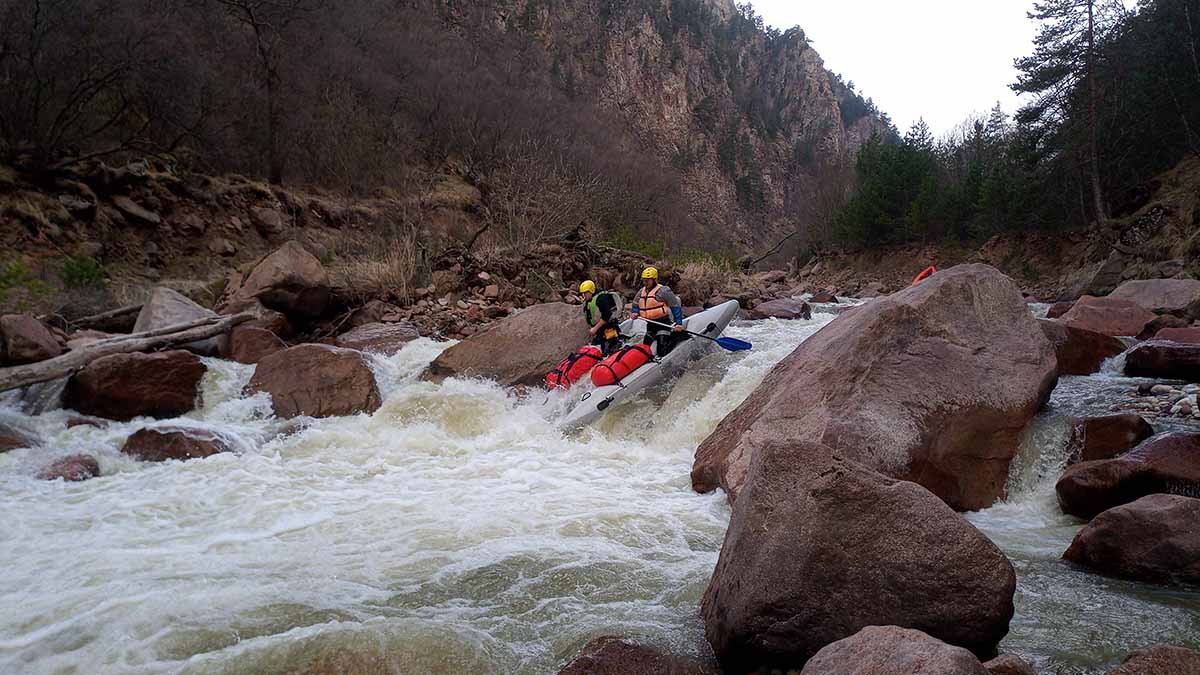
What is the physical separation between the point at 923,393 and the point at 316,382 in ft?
22.8

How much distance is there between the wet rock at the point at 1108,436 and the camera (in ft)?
18.7

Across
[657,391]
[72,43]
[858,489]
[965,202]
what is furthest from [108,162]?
[965,202]

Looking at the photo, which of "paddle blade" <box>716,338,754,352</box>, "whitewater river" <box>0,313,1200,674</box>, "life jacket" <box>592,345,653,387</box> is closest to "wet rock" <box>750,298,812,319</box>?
"paddle blade" <box>716,338,754,352</box>

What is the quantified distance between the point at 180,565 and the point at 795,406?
4.66m

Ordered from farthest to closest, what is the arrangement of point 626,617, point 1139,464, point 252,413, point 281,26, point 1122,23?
point 281,26
point 1122,23
point 252,413
point 1139,464
point 626,617

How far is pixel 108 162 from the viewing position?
56.2 feet

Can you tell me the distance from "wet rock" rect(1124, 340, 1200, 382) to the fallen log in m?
11.6

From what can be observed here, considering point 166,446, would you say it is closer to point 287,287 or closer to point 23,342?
point 23,342

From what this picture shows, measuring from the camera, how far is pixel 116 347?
29.2ft

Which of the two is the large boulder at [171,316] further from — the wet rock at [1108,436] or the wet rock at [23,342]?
the wet rock at [1108,436]

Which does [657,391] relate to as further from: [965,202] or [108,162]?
[965,202]

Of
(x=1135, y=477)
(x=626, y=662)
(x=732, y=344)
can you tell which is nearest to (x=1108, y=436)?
(x=1135, y=477)

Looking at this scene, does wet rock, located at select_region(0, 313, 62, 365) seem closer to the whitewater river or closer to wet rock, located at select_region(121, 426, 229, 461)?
the whitewater river

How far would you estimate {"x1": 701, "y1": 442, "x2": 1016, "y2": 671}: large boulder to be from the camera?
2992mm
